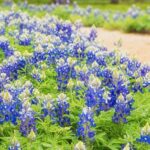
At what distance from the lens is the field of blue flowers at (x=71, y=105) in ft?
13.5

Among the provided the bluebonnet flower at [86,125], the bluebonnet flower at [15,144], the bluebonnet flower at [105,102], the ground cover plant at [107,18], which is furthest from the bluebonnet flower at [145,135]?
the ground cover plant at [107,18]

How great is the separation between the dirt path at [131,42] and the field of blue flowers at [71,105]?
4271mm

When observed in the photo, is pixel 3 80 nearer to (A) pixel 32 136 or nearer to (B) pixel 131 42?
(A) pixel 32 136

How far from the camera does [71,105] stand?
4.62 m

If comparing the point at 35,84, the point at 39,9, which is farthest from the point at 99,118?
the point at 39,9

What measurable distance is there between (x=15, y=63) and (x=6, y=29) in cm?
258

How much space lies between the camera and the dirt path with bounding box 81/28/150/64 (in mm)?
10508

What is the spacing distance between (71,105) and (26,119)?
603 millimetres

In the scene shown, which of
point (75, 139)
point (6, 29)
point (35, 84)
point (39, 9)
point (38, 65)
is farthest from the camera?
point (39, 9)

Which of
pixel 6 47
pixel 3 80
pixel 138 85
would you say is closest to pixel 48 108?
pixel 3 80

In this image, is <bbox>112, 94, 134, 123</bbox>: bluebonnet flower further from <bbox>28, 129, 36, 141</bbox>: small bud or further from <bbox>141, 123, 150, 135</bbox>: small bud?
<bbox>28, 129, 36, 141</bbox>: small bud

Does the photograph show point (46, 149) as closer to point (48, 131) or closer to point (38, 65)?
point (48, 131)

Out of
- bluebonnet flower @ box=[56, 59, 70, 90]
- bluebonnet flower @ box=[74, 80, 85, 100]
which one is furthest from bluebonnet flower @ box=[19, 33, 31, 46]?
bluebonnet flower @ box=[74, 80, 85, 100]

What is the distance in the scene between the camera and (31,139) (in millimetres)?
3953
